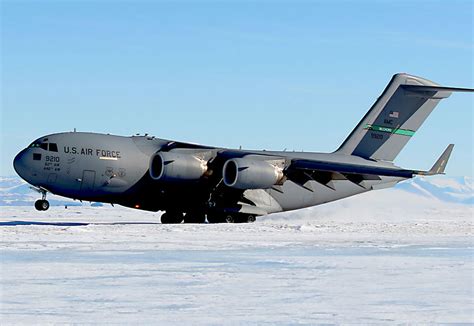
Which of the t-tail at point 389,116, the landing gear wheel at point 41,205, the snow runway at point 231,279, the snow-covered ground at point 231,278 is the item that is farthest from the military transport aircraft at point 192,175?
the snow runway at point 231,279

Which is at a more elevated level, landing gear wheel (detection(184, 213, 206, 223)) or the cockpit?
the cockpit

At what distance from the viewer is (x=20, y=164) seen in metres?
27.1

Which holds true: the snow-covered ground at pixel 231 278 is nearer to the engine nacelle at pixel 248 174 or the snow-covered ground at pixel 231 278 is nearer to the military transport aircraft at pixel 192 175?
the military transport aircraft at pixel 192 175

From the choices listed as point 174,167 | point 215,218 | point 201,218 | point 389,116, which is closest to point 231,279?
point 174,167

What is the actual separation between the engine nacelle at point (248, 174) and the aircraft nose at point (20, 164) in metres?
6.48

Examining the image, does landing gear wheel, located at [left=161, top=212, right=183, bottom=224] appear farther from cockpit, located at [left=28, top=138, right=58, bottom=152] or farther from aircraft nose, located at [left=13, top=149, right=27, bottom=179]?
aircraft nose, located at [left=13, top=149, right=27, bottom=179]

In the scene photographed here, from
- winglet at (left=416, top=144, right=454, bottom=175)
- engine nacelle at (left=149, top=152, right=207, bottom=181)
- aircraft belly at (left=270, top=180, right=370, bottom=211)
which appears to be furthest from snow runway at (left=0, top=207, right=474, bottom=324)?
aircraft belly at (left=270, top=180, right=370, bottom=211)

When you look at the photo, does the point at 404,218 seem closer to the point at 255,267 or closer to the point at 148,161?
the point at 148,161

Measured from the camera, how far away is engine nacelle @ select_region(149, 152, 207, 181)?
27.8 meters

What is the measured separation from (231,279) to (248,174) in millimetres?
16536

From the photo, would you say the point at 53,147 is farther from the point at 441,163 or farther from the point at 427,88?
the point at 427,88

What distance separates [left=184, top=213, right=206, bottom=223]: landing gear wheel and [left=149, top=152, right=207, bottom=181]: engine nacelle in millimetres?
1493

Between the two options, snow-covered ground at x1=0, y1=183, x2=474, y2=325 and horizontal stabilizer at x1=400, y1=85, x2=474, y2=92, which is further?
horizontal stabilizer at x1=400, y1=85, x2=474, y2=92

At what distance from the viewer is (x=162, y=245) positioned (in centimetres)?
1802
